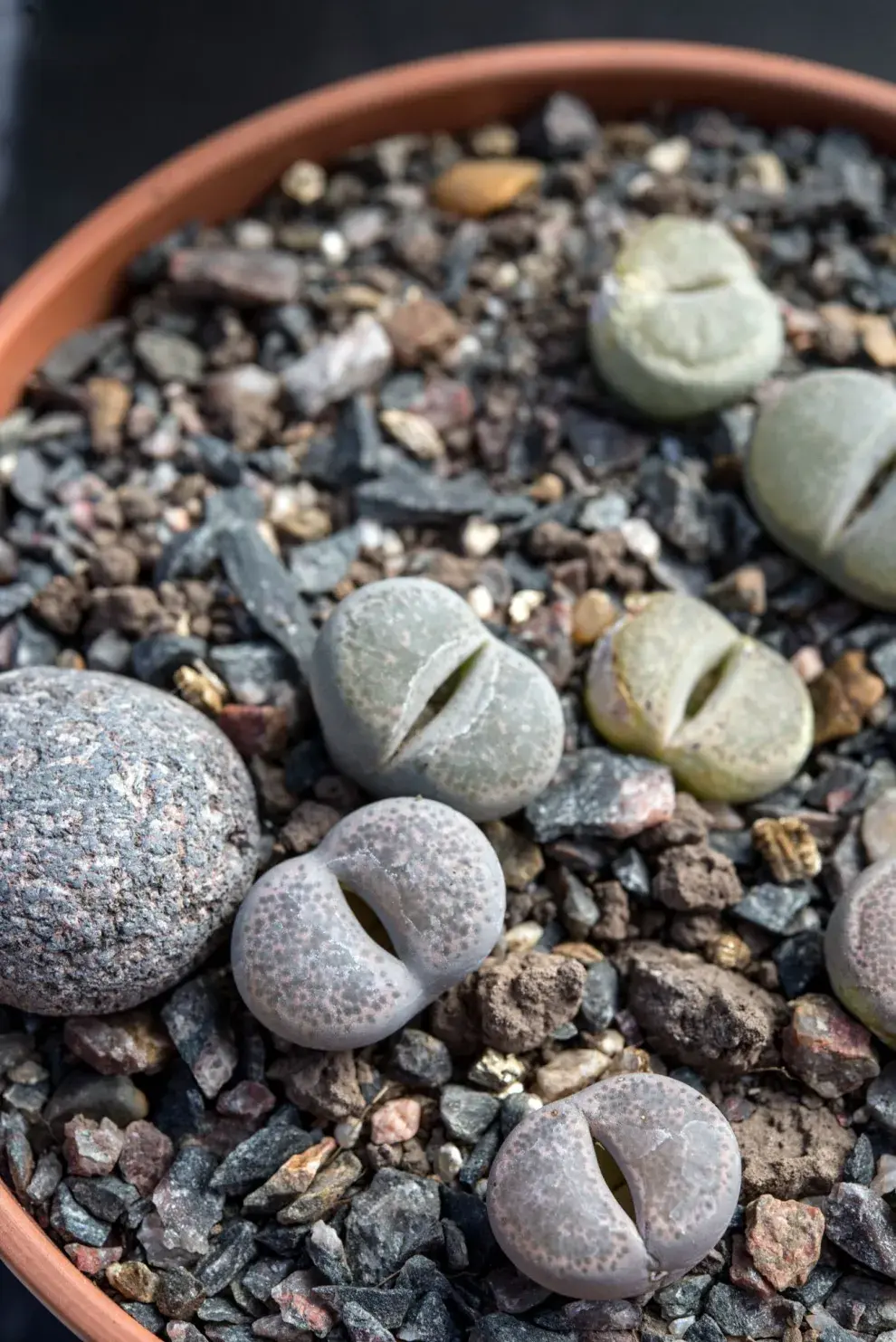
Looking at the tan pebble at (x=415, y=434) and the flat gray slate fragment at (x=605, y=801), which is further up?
the tan pebble at (x=415, y=434)

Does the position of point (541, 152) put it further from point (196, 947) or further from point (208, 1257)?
point (208, 1257)

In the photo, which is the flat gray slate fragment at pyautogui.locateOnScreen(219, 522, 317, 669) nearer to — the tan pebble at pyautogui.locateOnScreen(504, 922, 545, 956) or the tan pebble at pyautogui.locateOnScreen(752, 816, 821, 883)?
the tan pebble at pyautogui.locateOnScreen(504, 922, 545, 956)

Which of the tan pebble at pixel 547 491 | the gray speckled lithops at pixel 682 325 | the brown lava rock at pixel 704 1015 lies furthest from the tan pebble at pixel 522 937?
the gray speckled lithops at pixel 682 325

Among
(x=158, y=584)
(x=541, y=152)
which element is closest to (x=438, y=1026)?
(x=158, y=584)

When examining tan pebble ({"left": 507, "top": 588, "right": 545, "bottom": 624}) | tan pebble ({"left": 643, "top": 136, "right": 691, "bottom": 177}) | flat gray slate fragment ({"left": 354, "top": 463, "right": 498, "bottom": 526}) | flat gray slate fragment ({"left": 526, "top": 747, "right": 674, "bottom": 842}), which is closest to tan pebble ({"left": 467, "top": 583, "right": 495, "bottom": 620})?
tan pebble ({"left": 507, "top": 588, "right": 545, "bottom": 624})

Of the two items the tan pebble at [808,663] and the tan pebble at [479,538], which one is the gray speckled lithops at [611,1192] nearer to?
the tan pebble at [808,663]

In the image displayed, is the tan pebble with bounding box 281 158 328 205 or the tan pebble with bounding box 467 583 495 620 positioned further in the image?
the tan pebble with bounding box 281 158 328 205
